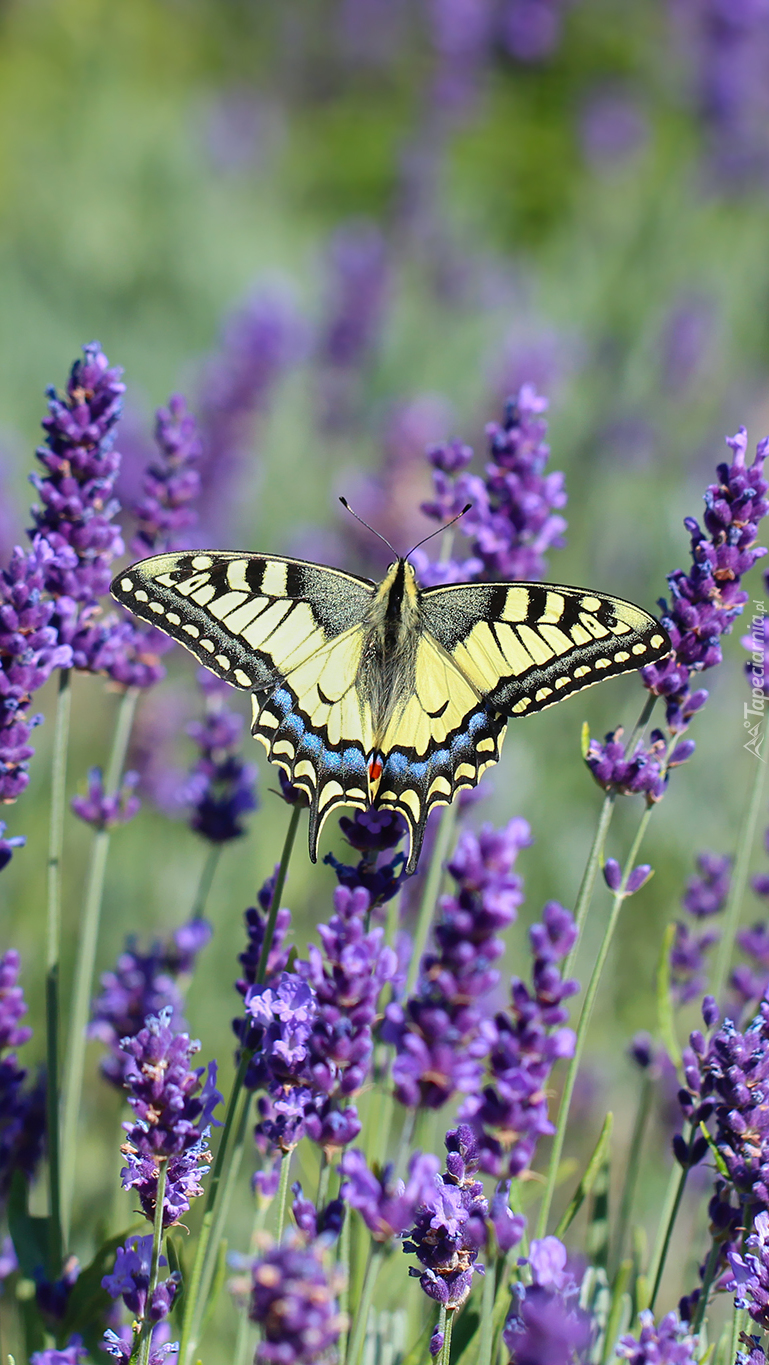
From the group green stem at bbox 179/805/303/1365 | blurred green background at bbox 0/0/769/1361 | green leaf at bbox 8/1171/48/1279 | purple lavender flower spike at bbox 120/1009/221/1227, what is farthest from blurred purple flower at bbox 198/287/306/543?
purple lavender flower spike at bbox 120/1009/221/1227

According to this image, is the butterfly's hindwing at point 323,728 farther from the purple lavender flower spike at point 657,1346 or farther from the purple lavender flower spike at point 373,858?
the purple lavender flower spike at point 657,1346

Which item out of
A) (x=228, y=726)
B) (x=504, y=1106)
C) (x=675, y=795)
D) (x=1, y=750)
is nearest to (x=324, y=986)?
(x=504, y=1106)

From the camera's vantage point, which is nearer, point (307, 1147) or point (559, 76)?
point (307, 1147)

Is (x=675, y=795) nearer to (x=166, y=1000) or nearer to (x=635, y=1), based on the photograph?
(x=166, y=1000)

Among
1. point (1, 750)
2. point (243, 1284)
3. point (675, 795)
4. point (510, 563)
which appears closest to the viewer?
point (243, 1284)

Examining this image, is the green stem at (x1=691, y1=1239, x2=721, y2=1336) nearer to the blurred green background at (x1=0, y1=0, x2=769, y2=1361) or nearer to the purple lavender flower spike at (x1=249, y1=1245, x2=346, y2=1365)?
the purple lavender flower spike at (x1=249, y1=1245, x2=346, y2=1365)

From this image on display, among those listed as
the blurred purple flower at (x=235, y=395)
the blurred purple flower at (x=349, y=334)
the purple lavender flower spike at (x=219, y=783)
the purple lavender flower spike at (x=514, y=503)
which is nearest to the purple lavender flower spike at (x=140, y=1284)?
the purple lavender flower spike at (x=219, y=783)

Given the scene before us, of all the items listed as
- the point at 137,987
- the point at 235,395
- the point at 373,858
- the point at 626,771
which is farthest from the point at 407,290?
the point at 373,858
